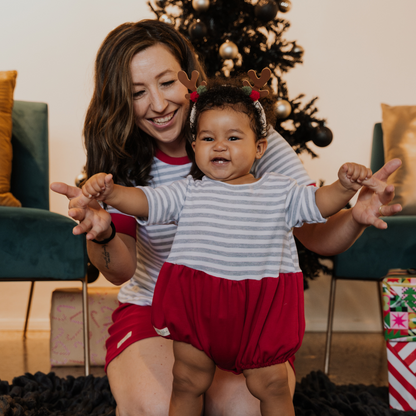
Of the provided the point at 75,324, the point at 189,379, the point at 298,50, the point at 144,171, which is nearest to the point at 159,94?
the point at 144,171

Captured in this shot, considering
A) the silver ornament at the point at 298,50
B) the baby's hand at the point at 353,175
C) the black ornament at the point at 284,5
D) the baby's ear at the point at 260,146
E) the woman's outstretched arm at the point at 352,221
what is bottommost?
the woman's outstretched arm at the point at 352,221

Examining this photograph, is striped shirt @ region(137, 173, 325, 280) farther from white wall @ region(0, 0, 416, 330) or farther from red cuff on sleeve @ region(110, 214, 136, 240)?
white wall @ region(0, 0, 416, 330)

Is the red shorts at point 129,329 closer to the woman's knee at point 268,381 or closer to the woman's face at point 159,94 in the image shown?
the woman's knee at point 268,381

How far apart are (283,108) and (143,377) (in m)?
1.27

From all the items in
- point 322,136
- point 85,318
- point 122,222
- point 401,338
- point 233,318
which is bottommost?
point 85,318

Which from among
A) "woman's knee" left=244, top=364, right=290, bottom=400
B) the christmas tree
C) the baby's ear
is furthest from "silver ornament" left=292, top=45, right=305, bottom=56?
"woman's knee" left=244, top=364, right=290, bottom=400

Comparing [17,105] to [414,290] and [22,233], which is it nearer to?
[22,233]

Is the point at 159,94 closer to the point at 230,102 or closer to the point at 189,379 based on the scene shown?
the point at 230,102

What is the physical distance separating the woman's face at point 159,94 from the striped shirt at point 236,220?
→ 33 centimetres

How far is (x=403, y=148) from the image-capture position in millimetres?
2188

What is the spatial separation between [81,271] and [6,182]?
59 cm

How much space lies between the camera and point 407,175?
2117mm

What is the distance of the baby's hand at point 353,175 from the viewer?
85 cm

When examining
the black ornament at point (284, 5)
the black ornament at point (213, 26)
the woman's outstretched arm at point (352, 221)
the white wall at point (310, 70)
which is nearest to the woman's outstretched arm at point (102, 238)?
the woman's outstretched arm at point (352, 221)
